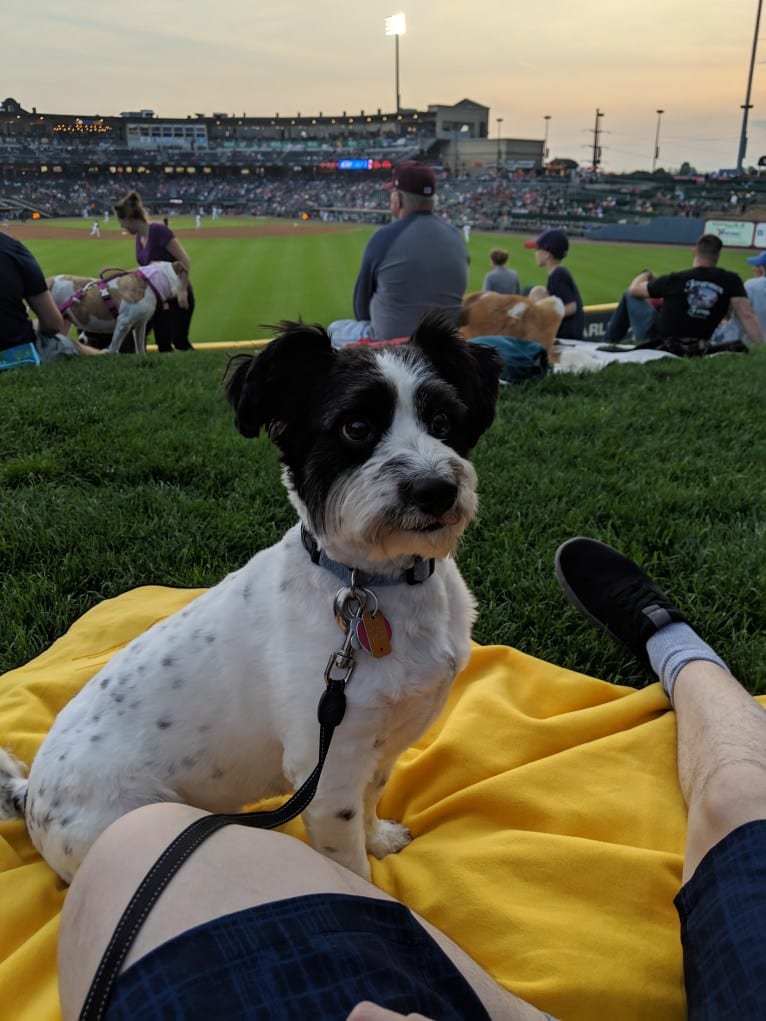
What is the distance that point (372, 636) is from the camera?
182cm

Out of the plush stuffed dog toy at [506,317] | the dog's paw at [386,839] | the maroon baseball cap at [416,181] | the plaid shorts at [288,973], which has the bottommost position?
the dog's paw at [386,839]

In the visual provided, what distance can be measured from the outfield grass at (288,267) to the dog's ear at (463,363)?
15.8 metres

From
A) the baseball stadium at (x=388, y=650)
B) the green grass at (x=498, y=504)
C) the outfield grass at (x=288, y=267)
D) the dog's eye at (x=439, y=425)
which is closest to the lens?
the baseball stadium at (x=388, y=650)

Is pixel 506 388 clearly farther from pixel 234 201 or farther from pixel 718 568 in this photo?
pixel 234 201

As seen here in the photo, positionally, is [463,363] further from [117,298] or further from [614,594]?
[117,298]

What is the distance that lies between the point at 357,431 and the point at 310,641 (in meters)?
0.58

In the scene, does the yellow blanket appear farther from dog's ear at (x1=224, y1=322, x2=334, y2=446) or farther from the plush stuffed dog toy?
the plush stuffed dog toy

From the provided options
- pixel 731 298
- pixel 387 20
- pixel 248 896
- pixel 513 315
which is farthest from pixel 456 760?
pixel 387 20

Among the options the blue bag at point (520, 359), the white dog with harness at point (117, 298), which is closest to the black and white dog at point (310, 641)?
the blue bag at point (520, 359)

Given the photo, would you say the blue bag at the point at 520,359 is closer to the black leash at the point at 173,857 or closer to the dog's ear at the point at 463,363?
the dog's ear at the point at 463,363

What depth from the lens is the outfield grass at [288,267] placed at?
835 inches

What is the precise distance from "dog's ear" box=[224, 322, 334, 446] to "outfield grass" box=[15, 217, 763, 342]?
15981 mm

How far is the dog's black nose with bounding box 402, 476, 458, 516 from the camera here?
1.74m

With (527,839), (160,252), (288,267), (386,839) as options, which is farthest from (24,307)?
(288,267)
